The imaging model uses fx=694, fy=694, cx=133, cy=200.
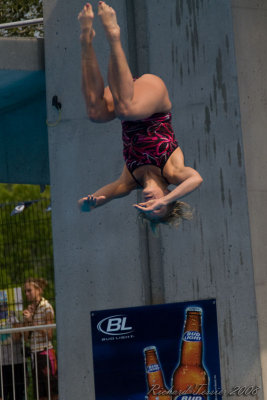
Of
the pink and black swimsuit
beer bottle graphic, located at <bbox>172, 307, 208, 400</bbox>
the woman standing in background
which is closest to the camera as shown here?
the pink and black swimsuit

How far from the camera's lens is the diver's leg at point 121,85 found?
3.81m

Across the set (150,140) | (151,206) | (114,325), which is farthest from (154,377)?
(150,140)

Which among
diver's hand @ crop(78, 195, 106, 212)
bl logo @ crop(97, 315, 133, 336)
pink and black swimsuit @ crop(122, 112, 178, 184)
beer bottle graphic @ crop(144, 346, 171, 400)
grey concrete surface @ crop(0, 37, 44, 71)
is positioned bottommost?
beer bottle graphic @ crop(144, 346, 171, 400)

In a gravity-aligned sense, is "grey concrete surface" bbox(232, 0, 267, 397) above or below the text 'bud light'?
above

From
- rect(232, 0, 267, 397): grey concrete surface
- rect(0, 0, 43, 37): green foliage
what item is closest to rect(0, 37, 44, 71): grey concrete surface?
rect(232, 0, 267, 397): grey concrete surface

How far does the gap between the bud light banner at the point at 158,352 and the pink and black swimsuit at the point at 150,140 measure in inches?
96.9

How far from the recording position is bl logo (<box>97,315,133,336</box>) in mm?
6543

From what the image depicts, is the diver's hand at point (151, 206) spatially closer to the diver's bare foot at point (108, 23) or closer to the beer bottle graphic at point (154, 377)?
the diver's bare foot at point (108, 23)

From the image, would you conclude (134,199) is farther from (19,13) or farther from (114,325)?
(19,13)

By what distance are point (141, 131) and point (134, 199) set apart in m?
2.45

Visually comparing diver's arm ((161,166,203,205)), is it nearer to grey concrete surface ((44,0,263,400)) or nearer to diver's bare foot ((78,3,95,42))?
diver's bare foot ((78,3,95,42))

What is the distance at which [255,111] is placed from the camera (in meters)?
6.52

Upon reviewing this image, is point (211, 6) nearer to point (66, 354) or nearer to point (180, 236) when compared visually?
point (180, 236)

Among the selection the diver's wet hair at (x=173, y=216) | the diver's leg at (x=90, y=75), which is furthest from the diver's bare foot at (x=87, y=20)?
the diver's wet hair at (x=173, y=216)
